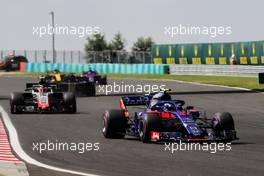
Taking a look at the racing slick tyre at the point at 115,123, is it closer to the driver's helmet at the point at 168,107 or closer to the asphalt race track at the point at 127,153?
the asphalt race track at the point at 127,153

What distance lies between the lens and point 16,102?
25.8 metres

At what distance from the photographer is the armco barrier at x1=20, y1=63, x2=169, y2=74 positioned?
221ft

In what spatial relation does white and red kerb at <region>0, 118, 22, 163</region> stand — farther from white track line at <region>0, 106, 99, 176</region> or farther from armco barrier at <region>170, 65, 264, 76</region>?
armco barrier at <region>170, 65, 264, 76</region>

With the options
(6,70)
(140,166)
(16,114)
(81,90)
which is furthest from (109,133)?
(6,70)

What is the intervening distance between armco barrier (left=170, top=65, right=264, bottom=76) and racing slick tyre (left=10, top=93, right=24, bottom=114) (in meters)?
29.2

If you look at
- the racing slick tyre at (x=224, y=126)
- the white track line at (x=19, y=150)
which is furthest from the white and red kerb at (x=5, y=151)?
the racing slick tyre at (x=224, y=126)

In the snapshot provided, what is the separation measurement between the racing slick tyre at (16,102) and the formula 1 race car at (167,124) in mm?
8378

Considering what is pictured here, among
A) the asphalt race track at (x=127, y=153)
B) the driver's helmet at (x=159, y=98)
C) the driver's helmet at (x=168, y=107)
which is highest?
the driver's helmet at (x=159, y=98)

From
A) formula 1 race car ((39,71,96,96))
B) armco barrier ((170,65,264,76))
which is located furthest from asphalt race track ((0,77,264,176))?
armco barrier ((170,65,264,76))

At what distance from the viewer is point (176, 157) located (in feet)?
45.4

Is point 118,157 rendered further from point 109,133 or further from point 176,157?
point 109,133

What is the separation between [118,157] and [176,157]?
0.95 meters

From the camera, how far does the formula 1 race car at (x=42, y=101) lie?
1011 inches

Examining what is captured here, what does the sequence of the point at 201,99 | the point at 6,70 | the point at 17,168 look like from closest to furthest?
the point at 17,168, the point at 201,99, the point at 6,70
